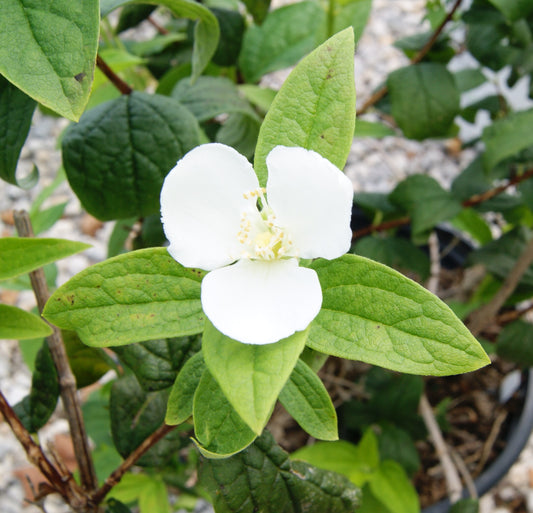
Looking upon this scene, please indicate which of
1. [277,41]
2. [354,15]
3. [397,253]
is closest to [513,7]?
[354,15]

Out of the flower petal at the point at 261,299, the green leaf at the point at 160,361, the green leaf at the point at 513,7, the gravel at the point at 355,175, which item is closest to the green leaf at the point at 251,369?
the flower petal at the point at 261,299

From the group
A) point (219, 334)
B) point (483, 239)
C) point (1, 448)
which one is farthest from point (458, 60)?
point (219, 334)

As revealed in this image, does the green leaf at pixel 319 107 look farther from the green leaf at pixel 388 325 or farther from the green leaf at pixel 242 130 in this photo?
the green leaf at pixel 242 130

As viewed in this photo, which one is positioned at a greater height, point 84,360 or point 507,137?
point 507,137

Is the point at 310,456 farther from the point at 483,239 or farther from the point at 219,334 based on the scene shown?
the point at 219,334

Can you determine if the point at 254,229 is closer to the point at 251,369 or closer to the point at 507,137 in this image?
the point at 251,369

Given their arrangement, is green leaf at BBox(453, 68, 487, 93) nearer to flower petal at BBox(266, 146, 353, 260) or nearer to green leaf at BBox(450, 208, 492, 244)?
green leaf at BBox(450, 208, 492, 244)

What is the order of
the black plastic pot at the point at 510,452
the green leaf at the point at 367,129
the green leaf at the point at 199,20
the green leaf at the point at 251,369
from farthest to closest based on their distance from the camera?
the black plastic pot at the point at 510,452 < the green leaf at the point at 367,129 < the green leaf at the point at 199,20 < the green leaf at the point at 251,369

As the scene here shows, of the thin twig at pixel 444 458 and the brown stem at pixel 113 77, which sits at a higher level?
the brown stem at pixel 113 77
